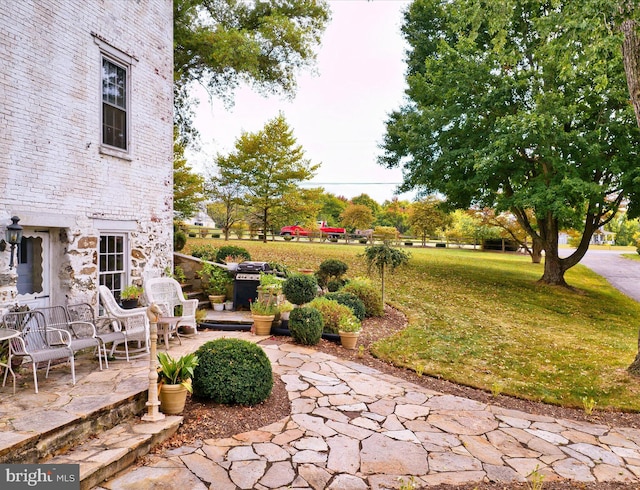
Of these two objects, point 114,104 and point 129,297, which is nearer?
point 129,297

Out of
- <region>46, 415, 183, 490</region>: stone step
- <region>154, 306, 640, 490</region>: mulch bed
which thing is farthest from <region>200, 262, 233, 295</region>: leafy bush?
<region>46, 415, 183, 490</region>: stone step

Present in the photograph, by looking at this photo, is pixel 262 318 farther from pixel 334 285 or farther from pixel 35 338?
pixel 35 338

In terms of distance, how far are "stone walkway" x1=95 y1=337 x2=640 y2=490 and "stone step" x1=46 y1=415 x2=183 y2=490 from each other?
0.38ft

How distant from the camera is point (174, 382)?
4789 mm

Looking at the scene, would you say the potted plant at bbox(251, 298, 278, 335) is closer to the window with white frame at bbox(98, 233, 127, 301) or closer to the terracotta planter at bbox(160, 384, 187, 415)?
the window with white frame at bbox(98, 233, 127, 301)

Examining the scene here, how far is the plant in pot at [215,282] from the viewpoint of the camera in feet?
34.3

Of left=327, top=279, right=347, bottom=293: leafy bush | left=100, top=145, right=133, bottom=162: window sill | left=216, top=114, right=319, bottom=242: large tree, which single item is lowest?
left=327, top=279, right=347, bottom=293: leafy bush

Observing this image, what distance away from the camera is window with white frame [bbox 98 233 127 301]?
7.34 metres

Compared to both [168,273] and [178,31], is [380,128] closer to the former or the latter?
[178,31]

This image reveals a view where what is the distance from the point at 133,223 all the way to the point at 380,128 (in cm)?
1426

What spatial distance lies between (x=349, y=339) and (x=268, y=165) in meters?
20.6

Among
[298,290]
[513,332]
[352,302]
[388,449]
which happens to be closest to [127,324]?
[298,290]

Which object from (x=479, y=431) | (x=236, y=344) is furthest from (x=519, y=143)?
(x=236, y=344)

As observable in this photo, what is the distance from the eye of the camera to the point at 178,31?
41.3ft
